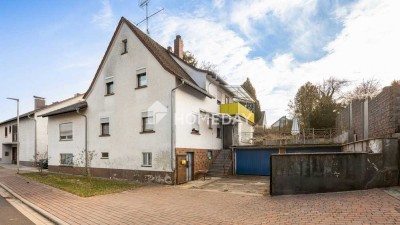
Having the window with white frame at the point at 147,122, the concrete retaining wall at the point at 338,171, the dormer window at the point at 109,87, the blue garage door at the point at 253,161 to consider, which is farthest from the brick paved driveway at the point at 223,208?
the blue garage door at the point at 253,161

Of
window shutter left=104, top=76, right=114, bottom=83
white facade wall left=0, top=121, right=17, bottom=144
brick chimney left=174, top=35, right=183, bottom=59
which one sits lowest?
white facade wall left=0, top=121, right=17, bottom=144

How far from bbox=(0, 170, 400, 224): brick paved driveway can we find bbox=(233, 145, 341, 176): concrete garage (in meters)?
11.0

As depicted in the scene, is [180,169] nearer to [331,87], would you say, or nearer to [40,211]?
[40,211]

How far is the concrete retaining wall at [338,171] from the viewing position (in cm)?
1120

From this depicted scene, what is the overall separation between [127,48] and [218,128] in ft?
32.9

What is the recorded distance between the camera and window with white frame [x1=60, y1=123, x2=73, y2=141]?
23234mm

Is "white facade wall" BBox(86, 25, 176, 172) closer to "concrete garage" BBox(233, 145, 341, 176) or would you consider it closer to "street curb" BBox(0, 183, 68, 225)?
"street curb" BBox(0, 183, 68, 225)

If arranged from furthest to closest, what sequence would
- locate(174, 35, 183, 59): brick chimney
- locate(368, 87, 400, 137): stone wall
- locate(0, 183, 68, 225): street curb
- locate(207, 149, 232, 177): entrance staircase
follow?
1. locate(174, 35, 183, 59): brick chimney
2. locate(207, 149, 232, 177): entrance staircase
3. locate(368, 87, 400, 137): stone wall
4. locate(0, 183, 68, 225): street curb

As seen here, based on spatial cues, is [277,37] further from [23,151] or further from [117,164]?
[23,151]

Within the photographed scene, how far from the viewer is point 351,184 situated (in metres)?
11.2

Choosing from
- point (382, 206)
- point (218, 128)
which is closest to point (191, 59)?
point (218, 128)

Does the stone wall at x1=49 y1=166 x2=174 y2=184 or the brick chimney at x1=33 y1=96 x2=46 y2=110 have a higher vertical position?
the brick chimney at x1=33 y1=96 x2=46 y2=110

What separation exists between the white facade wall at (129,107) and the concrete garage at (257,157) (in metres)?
8.64

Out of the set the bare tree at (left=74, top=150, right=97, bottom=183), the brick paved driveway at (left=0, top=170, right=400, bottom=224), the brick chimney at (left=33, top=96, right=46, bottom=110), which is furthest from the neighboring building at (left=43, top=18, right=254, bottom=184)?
the brick chimney at (left=33, top=96, right=46, bottom=110)
